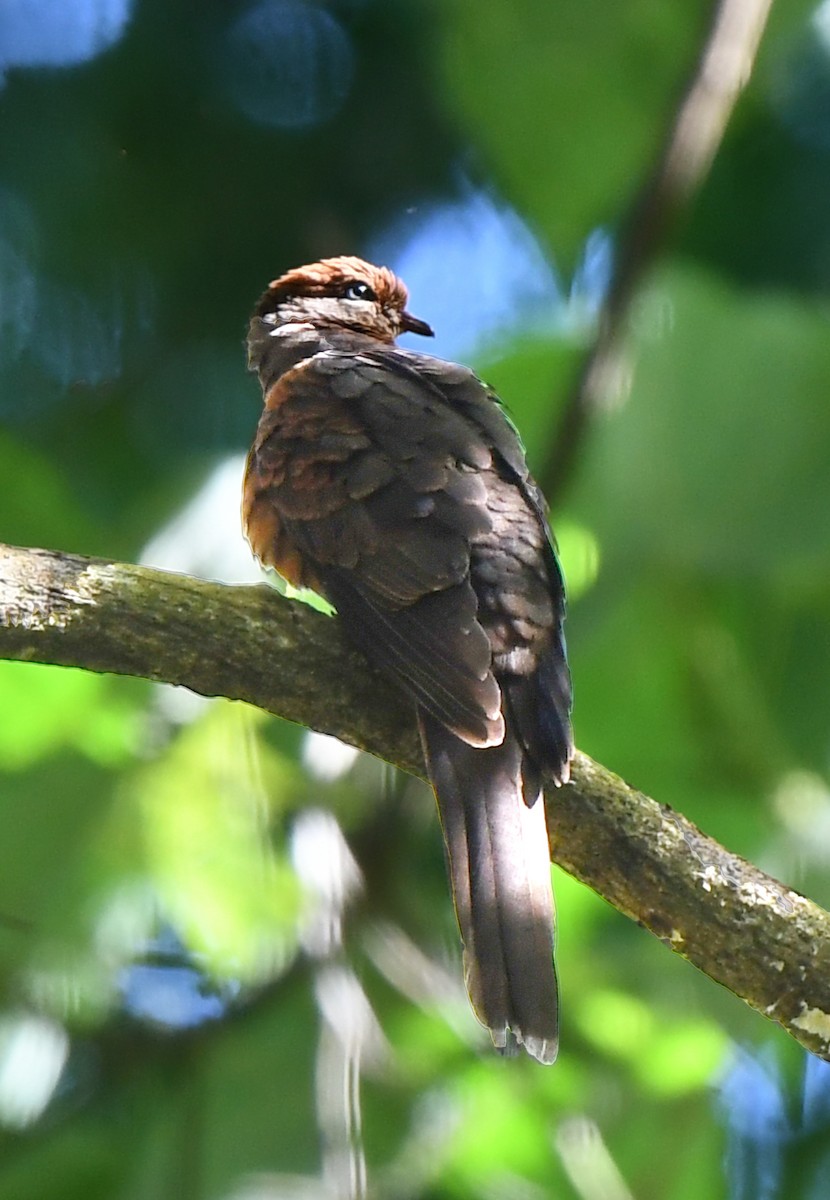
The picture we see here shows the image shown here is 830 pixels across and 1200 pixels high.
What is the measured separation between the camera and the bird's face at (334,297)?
3.46 metres

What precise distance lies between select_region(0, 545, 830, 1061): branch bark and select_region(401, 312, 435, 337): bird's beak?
5.13 ft

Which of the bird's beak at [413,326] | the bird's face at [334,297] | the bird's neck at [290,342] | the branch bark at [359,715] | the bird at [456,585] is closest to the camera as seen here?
the branch bark at [359,715]

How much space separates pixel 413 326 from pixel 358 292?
7.1 inches

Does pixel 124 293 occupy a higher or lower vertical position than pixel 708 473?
lower

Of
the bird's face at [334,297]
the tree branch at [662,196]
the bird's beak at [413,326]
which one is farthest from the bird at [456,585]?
the bird's beak at [413,326]

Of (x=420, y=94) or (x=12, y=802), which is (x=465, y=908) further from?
(x=420, y=94)

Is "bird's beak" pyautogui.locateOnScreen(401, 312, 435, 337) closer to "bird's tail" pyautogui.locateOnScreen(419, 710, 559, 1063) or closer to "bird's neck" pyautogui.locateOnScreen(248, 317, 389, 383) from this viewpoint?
"bird's neck" pyautogui.locateOnScreen(248, 317, 389, 383)

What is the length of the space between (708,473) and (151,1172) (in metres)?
1.83

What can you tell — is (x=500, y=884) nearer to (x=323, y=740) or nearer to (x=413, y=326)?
(x=323, y=740)

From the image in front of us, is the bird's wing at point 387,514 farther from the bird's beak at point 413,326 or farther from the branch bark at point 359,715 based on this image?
the bird's beak at point 413,326

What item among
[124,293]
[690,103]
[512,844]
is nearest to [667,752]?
[512,844]

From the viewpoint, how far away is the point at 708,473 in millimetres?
2975

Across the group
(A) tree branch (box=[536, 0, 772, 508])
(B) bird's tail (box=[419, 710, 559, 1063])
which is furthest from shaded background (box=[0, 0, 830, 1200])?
(B) bird's tail (box=[419, 710, 559, 1063])

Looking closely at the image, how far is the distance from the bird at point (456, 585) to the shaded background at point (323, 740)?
0.36m
